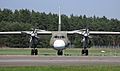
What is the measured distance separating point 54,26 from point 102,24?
85.6 ft

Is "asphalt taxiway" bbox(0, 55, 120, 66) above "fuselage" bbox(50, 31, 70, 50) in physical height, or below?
below

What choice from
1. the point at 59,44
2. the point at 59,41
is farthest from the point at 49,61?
the point at 59,41

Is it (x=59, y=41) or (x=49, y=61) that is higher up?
(x=59, y=41)

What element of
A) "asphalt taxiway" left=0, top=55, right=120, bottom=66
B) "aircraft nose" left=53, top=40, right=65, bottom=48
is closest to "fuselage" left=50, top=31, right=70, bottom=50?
"aircraft nose" left=53, top=40, right=65, bottom=48

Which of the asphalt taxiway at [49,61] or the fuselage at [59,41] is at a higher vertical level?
the fuselage at [59,41]

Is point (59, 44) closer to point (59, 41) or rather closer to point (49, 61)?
point (59, 41)

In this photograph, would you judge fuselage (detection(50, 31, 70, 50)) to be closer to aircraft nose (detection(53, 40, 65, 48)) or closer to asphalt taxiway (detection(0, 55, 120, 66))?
aircraft nose (detection(53, 40, 65, 48))

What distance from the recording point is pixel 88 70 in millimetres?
21625

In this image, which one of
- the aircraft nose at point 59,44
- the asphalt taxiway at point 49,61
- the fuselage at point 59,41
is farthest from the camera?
the fuselage at point 59,41

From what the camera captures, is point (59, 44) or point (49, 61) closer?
point (49, 61)

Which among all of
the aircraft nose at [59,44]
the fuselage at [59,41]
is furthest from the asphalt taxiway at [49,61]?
the fuselage at [59,41]

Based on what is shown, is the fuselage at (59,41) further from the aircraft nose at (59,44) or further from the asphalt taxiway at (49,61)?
the asphalt taxiway at (49,61)

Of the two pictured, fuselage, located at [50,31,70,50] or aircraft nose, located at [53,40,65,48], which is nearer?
aircraft nose, located at [53,40,65,48]

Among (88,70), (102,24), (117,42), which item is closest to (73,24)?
(102,24)
